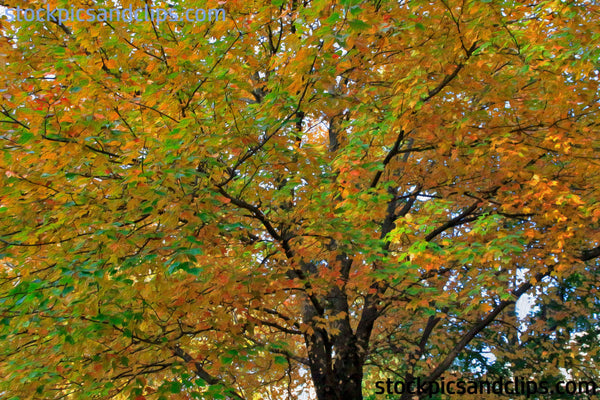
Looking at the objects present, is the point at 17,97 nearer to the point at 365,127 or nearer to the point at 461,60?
the point at 365,127

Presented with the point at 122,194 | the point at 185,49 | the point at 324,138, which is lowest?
the point at 122,194

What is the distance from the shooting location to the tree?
3.99 meters

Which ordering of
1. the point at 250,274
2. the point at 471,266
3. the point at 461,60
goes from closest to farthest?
1. the point at 250,274
2. the point at 461,60
3. the point at 471,266

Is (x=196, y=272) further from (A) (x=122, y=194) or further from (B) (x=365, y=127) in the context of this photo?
(B) (x=365, y=127)

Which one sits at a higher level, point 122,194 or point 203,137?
point 203,137

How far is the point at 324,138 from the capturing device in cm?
1259

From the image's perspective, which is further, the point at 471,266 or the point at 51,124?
the point at 471,266

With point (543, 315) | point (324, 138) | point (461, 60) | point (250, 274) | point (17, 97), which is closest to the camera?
point (17, 97)

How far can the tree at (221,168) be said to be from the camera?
3.99 m

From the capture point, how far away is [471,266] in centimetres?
893

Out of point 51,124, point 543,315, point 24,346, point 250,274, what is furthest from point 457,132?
point 543,315

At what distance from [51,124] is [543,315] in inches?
616

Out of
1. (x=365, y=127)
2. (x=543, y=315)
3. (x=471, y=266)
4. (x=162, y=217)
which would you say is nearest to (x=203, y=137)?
(x=162, y=217)

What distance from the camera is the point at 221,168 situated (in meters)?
4.84
